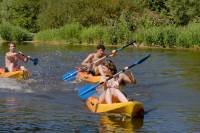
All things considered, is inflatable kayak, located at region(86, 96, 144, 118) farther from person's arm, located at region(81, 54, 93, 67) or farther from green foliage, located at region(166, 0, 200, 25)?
green foliage, located at region(166, 0, 200, 25)

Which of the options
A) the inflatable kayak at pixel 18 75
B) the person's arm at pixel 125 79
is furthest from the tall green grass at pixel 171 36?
the inflatable kayak at pixel 18 75

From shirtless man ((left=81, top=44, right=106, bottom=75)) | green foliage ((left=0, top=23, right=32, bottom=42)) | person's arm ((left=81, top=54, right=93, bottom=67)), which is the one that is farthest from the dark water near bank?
green foliage ((left=0, top=23, right=32, bottom=42))

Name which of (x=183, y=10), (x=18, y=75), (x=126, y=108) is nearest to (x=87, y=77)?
(x=18, y=75)

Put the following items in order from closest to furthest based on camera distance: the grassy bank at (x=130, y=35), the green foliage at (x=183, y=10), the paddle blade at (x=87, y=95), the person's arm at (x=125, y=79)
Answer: the paddle blade at (x=87, y=95)
the person's arm at (x=125, y=79)
the grassy bank at (x=130, y=35)
the green foliage at (x=183, y=10)

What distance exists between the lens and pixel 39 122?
12789mm

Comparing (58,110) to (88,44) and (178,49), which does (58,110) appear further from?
(88,44)

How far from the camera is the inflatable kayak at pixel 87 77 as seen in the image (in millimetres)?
19189

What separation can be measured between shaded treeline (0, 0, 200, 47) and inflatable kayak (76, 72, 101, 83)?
17.2m

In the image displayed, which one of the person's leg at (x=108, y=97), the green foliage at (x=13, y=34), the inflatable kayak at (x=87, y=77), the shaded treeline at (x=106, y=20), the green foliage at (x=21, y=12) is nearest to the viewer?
the person's leg at (x=108, y=97)

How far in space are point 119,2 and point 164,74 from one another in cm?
3227

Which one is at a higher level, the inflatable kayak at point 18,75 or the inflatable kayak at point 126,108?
the inflatable kayak at point 126,108

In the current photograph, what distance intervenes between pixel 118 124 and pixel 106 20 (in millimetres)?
38268

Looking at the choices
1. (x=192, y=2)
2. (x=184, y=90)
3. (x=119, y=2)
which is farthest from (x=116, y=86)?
(x=119, y=2)

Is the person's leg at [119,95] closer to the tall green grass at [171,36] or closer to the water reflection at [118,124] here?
the water reflection at [118,124]
